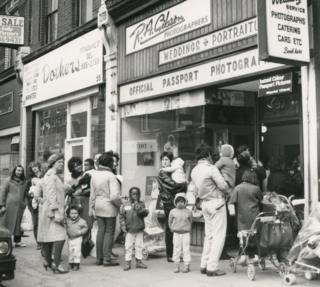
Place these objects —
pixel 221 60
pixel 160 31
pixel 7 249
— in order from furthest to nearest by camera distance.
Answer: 1. pixel 160 31
2. pixel 221 60
3. pixel 7 249

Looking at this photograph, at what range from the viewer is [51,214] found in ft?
24.2

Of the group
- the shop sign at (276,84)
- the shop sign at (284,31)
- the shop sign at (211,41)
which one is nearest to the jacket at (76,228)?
the shop sign at (276,84)

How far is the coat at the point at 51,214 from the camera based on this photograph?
24.2ft

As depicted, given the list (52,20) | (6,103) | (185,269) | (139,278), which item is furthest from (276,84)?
(6,103)

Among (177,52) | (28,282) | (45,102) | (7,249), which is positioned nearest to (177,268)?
(28,282)

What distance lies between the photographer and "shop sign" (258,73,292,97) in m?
7.81

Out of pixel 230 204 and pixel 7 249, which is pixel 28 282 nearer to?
pixel 7 249

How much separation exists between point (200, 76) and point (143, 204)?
9.03 feet

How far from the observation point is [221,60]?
8.84 meters

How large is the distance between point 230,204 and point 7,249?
10.6 ft

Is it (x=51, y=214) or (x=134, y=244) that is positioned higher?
(x=51, y=214)

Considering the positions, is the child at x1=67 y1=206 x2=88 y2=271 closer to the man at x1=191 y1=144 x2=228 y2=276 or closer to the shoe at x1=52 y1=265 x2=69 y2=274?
the shoe at x1=52 y1=265 x2=69 y2=274

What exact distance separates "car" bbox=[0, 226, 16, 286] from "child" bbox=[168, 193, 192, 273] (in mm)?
2417

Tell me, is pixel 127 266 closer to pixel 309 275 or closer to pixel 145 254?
pixel 145 254
